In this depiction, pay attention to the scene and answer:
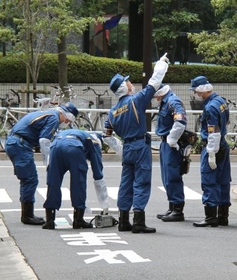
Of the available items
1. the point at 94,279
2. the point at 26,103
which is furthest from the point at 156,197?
the point at 26,103

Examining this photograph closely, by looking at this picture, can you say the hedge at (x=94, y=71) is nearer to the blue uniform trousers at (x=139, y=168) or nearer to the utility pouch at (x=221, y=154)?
the utility pouch at (x=221, y=154)

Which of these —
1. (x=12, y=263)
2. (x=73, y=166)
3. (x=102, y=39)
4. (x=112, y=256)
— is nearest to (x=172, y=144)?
(x=73, y=166)

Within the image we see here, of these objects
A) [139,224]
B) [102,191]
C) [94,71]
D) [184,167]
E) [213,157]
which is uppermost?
[94,71]

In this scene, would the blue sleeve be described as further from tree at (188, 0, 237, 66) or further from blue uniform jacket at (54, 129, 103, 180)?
tree at (188, 0, 237, 66)

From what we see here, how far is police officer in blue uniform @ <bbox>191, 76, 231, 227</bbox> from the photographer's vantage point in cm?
1108

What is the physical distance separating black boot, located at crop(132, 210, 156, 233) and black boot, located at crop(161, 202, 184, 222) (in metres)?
1.13

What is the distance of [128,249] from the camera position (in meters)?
9.59

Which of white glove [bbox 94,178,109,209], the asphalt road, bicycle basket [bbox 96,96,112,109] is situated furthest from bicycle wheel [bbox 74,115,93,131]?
white glove [bbox 94,178,109,209]

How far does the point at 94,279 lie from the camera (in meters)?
8.04

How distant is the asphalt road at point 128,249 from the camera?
8.32m

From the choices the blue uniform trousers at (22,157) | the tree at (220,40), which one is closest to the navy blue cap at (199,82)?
the blue uniform trousers at (22,157)

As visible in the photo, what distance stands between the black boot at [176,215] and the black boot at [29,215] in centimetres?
171

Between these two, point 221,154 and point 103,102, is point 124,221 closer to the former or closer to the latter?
point 221,154

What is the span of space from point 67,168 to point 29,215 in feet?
3.28
